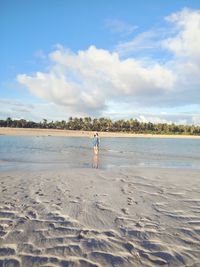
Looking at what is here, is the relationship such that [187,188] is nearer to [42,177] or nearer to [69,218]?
[69,218]

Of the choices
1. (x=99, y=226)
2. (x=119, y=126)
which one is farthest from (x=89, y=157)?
(x=119, y=126)

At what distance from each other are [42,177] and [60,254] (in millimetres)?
8245

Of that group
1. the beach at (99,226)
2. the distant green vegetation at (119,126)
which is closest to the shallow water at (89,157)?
the beach at (99,226)

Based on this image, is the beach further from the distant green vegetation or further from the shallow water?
the distant green vegetation

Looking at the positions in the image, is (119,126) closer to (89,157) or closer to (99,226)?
(89,157)

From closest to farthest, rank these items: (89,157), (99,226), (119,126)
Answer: (99,226) → (89,157) → (119,126)

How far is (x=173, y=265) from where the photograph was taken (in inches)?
180

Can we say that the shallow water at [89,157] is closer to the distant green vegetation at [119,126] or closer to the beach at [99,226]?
the beach at [99,226]

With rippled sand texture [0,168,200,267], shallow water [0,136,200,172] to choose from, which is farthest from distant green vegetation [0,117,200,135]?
rippled sand texture [0,168,200,267]

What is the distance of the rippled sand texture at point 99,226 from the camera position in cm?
482

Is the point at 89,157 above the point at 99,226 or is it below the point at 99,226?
below

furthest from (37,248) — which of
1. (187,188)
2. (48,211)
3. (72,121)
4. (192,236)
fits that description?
(72,121)

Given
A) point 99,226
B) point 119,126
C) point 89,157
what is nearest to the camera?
point 99,226

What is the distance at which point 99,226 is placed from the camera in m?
6.25
